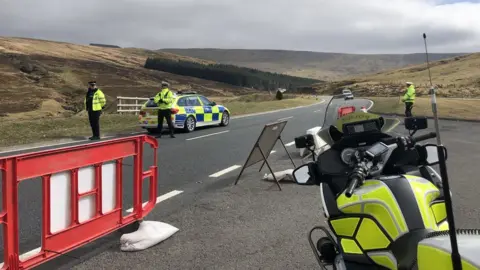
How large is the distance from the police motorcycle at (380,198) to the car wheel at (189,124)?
14.0 metres

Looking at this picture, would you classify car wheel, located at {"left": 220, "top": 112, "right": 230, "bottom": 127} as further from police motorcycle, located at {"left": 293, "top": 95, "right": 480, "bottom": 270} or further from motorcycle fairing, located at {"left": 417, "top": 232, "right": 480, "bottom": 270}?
motorcycle fairing, located at {"left": 417, "top": 232, "right": 480, "bottom": 270}

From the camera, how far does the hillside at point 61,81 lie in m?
39.5

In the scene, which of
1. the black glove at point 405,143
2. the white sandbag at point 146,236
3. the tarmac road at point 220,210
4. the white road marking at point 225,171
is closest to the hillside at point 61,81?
the white road marking at point 225,171

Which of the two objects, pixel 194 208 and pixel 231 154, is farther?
pixel 231 154

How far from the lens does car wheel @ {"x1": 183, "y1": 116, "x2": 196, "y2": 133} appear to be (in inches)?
684

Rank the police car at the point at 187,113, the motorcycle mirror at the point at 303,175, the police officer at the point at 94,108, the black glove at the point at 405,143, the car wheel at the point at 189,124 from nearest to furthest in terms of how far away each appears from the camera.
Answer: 1. the black glove at the point at 405,143
2. the motorcycle mirror at the point at 303,175
3. the police officer at the point at 94,108
4. the police car at the point at 187,113
5. the car wheel at the point at 189,124

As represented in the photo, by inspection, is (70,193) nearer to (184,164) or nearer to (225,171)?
(225,171)

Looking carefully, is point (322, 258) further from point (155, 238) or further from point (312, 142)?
point (155, 238)

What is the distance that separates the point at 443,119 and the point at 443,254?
76.4 ft

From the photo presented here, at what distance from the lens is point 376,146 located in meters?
2.96

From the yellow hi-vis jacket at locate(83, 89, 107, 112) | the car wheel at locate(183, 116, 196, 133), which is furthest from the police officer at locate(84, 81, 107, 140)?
the car wheel at locate(183, 116, 196, 133)

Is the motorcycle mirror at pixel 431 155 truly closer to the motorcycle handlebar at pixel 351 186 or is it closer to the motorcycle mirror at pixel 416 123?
the motorcycle mirror at pixel 416 123

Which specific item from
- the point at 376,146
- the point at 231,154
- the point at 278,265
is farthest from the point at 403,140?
the point at 231,154

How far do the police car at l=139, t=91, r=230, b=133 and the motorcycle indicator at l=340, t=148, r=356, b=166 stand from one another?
14065mm
